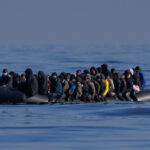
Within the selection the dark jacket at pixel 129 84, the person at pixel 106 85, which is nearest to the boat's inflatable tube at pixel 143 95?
the dark jacket at pixel 129 84

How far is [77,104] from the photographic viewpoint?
140 ft

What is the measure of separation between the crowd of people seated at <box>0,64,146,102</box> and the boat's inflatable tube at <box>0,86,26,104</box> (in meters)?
0.31

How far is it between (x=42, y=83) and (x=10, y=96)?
1.75 metres

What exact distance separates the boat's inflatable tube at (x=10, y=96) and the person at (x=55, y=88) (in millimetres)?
1524

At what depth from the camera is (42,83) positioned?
41.8 metres

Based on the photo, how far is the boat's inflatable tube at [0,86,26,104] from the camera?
41438 mm

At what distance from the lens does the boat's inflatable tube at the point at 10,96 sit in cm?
4144

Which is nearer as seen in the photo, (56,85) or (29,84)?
(29,84)

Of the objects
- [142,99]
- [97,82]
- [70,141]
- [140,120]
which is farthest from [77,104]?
[70,141]

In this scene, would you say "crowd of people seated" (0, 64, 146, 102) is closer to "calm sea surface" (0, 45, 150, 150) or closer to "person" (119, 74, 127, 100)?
"person" (119, 74, 127, 100)

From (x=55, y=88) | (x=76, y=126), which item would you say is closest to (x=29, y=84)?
(x=55, y=88)

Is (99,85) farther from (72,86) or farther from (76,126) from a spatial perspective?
(76,126)

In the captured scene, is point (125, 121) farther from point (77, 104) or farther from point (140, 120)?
point (77, 104)

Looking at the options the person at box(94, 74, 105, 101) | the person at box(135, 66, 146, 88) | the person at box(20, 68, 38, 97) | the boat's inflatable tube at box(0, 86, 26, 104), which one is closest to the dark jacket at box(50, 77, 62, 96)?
the person at box(20, 68, 38, 97)
